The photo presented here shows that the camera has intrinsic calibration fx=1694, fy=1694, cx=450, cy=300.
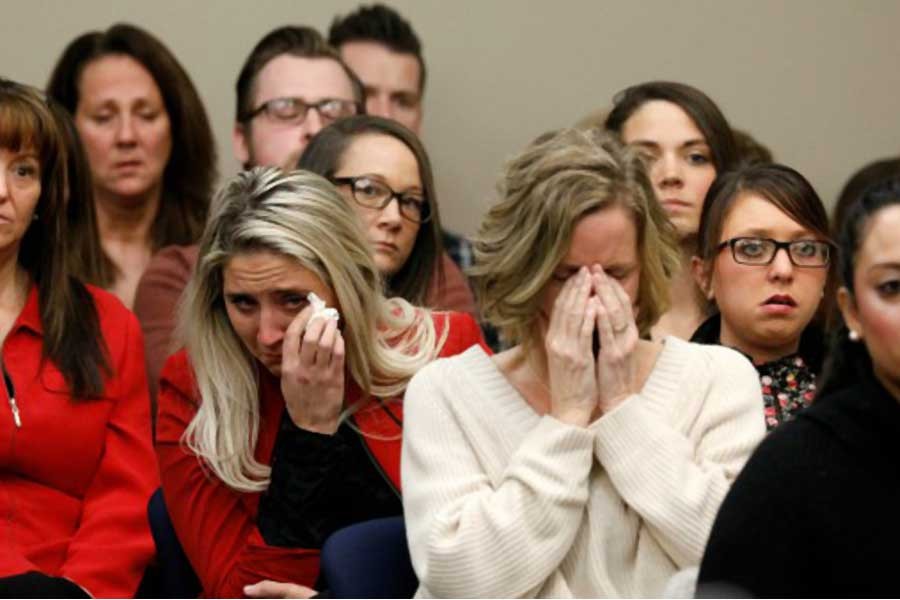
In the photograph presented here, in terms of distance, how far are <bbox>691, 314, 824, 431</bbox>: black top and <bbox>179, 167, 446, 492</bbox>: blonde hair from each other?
0.56 metres

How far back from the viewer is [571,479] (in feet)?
7.54

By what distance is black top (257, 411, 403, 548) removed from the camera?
264cm

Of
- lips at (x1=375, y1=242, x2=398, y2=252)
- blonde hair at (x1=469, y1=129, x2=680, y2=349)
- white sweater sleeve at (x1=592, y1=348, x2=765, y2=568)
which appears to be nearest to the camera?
white sweater sleeve at (x1=592, y1=348, x2=765, y2=568)

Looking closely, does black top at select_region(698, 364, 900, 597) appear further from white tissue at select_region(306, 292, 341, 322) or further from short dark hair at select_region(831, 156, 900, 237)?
short dark hair at select_region(831, 156, 900, 237)

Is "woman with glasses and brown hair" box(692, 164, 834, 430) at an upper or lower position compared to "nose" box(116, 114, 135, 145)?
upper

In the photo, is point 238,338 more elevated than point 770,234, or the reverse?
point 770,234

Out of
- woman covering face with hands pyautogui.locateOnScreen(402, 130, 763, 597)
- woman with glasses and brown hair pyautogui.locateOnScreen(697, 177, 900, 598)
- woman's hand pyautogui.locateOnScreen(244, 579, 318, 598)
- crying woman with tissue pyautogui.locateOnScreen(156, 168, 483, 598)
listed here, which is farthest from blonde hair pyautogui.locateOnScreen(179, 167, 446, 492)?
woman with glasses and brown hair pyautogui.locateOnScreen(697, 177, 900, 598)

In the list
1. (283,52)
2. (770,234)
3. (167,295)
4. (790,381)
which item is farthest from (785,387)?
(283,52)

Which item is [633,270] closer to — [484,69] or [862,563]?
[862,563]

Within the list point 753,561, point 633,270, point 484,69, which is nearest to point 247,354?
point 633,270

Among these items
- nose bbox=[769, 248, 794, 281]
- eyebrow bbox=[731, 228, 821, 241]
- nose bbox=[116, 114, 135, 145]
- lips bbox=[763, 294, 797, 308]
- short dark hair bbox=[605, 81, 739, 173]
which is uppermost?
short dark hair bbox=[605, 81, 739, 173]

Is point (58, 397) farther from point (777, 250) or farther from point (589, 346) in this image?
point (777, 250)

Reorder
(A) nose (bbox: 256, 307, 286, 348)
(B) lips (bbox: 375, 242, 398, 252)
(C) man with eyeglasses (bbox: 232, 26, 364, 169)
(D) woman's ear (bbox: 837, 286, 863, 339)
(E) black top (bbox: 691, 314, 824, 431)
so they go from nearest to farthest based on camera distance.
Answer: (D) woman's ear (bbox: 837, 286, 863, 339) < (A) nose (bbox: 256, 307, 286, 348) < (E) black top (bbox: 691, 314, 824, 431) < (B) lips (bbox: 375, 242, 398, 252) < (C) man with eyeglasses (bbox: 232, 26, 364, 169)

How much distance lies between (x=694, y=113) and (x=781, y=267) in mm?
591
